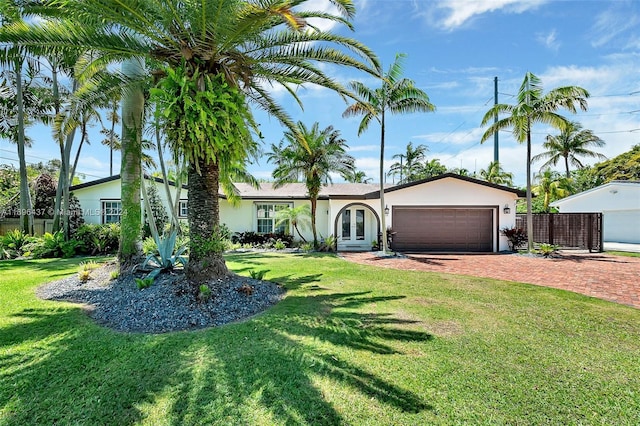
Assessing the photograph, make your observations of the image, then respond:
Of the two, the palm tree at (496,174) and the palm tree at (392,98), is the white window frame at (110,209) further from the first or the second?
the palm tree at (496,174)

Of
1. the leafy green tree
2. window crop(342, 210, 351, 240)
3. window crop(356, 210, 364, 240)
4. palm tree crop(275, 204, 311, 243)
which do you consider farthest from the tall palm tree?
the leafy green tree

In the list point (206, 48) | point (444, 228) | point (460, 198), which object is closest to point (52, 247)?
point (206, 48)

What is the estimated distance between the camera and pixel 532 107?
1462 cm

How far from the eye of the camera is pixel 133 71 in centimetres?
826

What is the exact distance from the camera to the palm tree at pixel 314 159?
16422 millimetres

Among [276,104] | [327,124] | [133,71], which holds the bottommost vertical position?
[276,104]

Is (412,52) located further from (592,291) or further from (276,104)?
(592,291)

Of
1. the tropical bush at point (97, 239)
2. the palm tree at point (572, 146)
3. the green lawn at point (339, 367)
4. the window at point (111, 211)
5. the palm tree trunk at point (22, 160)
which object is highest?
the palm tree at point (572, 146)

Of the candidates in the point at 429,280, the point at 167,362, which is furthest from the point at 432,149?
the point at 167,362

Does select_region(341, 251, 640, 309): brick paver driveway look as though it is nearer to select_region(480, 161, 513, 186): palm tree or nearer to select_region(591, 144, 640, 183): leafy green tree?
select_region(480, 161, 513, 186): palm tree

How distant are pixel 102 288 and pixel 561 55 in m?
20.5

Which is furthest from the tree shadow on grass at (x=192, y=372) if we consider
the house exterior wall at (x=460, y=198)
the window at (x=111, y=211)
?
the window at (x=111, y=211)

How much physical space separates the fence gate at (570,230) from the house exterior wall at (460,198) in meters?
1.97

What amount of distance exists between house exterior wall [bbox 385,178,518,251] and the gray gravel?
11683 mm
